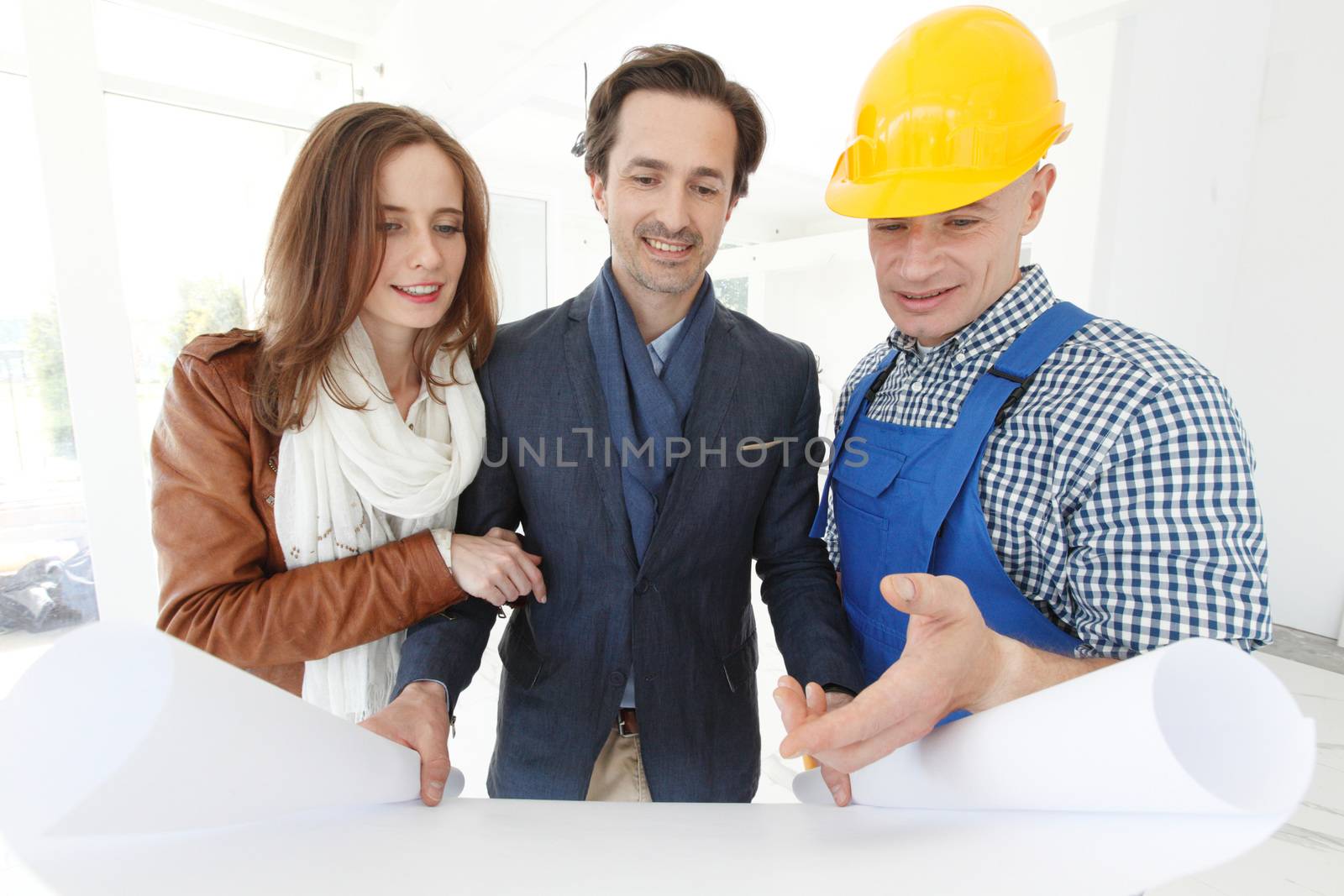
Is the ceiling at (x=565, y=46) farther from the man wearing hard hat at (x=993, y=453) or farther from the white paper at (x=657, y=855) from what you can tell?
the white paper at (x=657, y=855)

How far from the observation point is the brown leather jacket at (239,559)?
1.01 meters

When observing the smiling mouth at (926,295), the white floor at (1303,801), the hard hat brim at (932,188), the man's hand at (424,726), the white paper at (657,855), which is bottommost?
the white floor at (1303,801)

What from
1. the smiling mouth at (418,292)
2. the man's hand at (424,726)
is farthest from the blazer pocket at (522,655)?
the smiling mouth at (418,292)

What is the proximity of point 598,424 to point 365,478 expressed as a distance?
43 centimetres

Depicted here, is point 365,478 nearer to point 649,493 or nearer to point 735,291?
point 649,493

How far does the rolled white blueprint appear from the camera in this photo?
36 centimetres

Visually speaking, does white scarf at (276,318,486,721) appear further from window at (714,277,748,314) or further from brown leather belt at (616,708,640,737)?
window at (714,277,748,314)

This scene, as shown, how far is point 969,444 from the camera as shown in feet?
3.01

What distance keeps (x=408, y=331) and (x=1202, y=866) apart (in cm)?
132

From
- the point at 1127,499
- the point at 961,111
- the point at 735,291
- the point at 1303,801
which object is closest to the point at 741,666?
the point at 1127,499

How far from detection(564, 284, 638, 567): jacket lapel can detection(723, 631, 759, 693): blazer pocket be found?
1.03ft

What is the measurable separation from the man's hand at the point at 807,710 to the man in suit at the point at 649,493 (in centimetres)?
34

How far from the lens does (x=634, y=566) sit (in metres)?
1.18

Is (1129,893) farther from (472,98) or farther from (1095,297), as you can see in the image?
(472,98)
